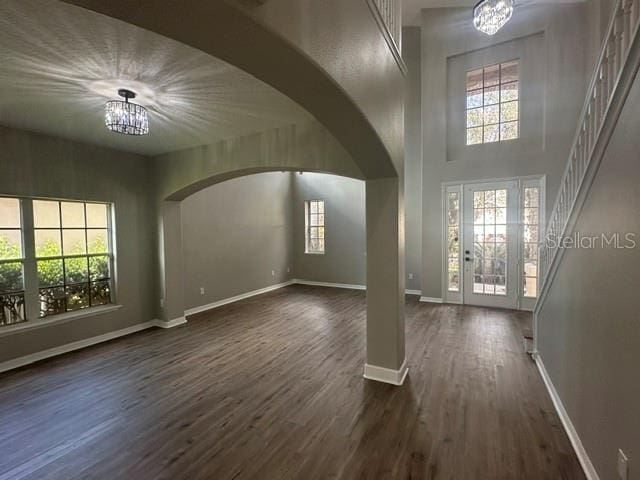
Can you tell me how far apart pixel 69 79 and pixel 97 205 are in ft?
8.16

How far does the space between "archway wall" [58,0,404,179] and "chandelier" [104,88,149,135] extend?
5.65 ft

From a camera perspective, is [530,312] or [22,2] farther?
[530,312]

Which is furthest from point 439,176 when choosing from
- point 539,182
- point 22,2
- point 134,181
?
point 22,2

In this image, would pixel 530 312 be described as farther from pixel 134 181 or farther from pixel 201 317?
pixel 134 181

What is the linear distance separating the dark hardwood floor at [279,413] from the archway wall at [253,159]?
2.15 m

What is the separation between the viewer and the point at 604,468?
1.58 metres

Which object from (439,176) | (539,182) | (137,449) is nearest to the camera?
(137,449)

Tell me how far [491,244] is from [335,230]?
11.6 feet

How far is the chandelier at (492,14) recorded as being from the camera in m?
4.00

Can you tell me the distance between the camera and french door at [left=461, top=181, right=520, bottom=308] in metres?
5.19

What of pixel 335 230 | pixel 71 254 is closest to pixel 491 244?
pixel 335 230

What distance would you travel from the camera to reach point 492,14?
4.10 m

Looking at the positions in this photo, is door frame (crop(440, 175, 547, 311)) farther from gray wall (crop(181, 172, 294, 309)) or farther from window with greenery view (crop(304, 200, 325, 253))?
gray wall (crop(181, 172, 294, 309))

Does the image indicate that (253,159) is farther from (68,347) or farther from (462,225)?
(462,225)
